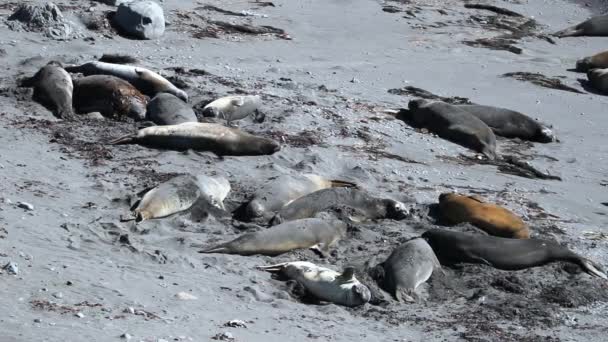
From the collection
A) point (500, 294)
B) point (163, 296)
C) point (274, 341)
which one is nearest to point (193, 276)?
point (163, 296)

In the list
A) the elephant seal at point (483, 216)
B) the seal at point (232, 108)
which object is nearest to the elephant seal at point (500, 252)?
the elephant seal at point (483, 216)

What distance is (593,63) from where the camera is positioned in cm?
1229

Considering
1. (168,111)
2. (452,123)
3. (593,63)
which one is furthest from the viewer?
(593,63)

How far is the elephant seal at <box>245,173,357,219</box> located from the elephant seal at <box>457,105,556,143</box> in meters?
2.63

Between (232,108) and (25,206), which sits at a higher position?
(25,206)

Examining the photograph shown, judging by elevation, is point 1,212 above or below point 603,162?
above

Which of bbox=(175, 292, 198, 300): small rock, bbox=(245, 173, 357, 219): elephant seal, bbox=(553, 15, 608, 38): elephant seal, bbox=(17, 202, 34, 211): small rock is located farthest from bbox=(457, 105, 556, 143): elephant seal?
bbox=(175, 292, 198, 300): small rock

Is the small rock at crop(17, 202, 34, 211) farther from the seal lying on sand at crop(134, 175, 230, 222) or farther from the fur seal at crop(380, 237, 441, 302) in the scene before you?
the fur seal at crop(380, 237, 441, 302)

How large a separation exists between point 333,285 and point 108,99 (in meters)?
3.31

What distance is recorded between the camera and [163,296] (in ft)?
17.4

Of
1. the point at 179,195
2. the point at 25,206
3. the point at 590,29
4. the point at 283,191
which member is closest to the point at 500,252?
the point at 283,191

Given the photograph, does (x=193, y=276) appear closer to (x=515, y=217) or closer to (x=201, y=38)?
(x=515, y=217)

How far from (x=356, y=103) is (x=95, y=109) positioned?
8.13 ft

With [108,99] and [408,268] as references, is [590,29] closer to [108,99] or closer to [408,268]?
[108,99]
